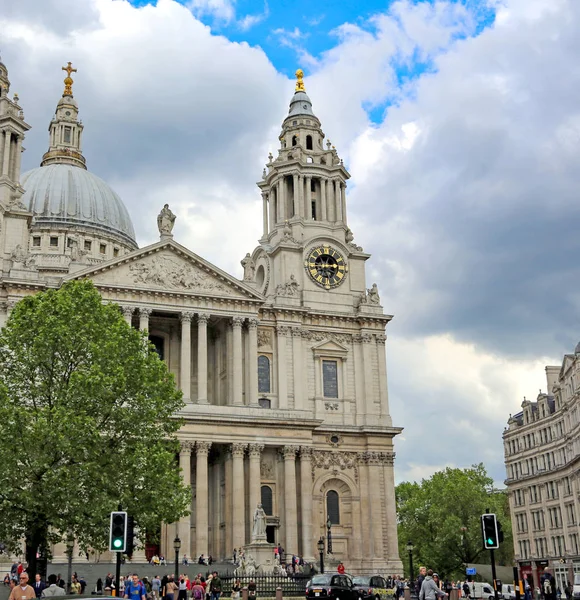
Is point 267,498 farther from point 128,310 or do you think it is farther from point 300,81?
point 300,81

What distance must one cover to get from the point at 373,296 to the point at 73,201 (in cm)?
3629

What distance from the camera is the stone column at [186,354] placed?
6288cm

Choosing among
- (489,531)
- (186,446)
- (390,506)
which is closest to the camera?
(489,531)

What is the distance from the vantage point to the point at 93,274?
→ 203ft

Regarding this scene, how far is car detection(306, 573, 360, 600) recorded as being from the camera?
37.6 meters

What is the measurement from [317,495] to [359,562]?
564 cm

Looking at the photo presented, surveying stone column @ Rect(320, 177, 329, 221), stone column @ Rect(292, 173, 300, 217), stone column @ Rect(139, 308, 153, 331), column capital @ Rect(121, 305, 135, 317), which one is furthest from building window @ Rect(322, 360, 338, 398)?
column capital @ Rect(121, 305, 135, 317)

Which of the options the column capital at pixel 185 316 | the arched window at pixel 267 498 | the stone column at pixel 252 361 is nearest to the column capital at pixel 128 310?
the column capital at pixel 185 316

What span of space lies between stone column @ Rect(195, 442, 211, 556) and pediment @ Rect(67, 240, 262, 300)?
38.9 feet

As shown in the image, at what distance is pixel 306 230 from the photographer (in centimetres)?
7469

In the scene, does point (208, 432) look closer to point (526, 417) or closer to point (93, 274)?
point (93, 274)

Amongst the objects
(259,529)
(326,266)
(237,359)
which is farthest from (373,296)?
(259,529)

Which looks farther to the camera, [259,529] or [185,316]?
[185,316]

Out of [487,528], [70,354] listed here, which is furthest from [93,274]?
[487,528]
